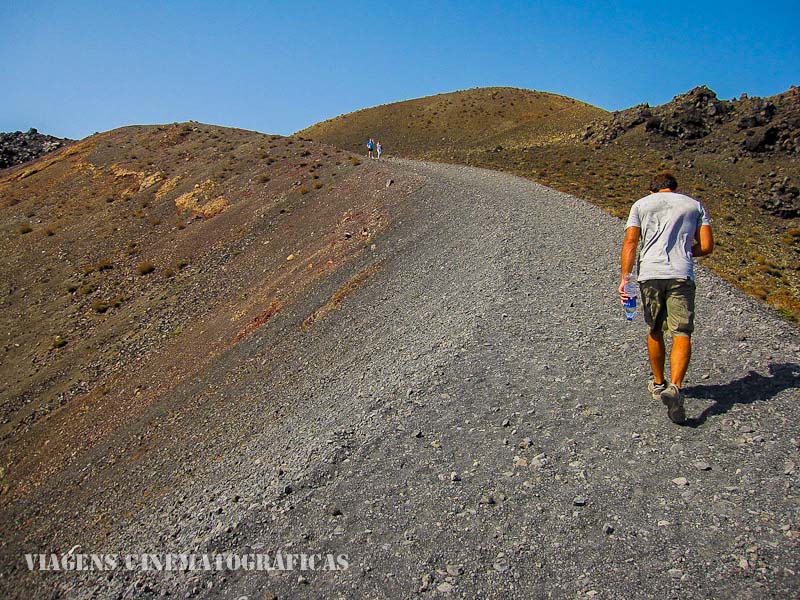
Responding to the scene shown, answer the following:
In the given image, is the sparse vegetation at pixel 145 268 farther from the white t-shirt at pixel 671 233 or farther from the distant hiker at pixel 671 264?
the white t-shirt at pixel 671 233

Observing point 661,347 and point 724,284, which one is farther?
point 724,284

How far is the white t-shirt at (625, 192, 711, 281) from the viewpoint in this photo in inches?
228

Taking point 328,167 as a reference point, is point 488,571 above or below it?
below

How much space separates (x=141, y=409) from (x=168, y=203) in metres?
21.9

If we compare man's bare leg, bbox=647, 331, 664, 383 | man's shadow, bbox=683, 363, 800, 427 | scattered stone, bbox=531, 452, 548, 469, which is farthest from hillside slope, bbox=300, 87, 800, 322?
scattered stone, bbox=531, 452, 548, 469

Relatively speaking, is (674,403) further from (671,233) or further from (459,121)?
(459,121)

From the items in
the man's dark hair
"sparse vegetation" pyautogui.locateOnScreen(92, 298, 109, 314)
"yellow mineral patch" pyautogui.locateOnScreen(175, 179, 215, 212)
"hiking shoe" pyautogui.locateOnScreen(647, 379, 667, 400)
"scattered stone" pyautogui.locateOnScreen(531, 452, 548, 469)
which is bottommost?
"scattered stone" pyautogui.locateOnScreen(531, 452, 548, 469)

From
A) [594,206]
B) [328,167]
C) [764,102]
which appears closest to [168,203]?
[328,167]

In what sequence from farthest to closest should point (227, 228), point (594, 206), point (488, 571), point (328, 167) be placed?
point (328, 167), point (227, 228), point (594, 206), point (488, 571)

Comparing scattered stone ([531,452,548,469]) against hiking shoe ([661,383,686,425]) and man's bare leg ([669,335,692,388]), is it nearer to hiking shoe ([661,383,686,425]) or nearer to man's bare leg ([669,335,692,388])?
hiking shoe ([661,383,686,425])

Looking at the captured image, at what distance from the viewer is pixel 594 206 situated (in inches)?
822

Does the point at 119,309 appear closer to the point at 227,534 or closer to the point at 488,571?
the point at 227,534

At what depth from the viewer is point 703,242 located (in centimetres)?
586

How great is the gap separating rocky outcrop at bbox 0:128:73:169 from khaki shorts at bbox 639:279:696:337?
6501cm
